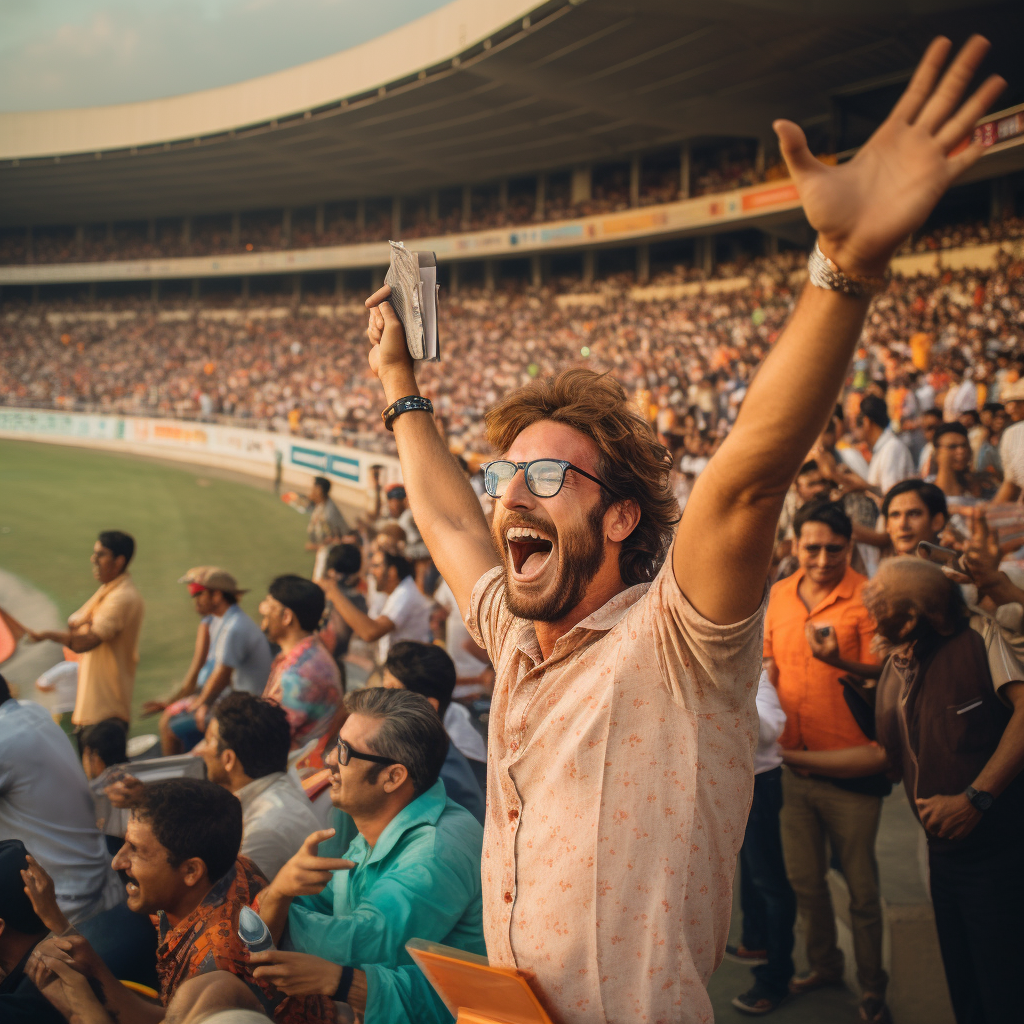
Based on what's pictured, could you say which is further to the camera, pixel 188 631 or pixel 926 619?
pixel 188 631

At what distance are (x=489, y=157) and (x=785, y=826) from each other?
2848 centimetres

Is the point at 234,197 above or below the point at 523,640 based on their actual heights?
above

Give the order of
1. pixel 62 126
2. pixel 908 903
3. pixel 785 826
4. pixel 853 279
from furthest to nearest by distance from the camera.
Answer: pixel 62 126 < pixel 908 903 < pixel 785 826 < pixel 853 279

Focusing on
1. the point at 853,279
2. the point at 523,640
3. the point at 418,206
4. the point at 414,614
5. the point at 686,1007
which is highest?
the point at 418,206

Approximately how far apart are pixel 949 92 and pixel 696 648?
0.80 meters

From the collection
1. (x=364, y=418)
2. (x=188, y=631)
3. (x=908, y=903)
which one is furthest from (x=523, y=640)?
(x=364, y=418)

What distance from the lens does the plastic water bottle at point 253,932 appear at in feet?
5.83

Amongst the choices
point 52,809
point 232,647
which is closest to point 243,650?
point 232,647

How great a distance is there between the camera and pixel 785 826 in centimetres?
367

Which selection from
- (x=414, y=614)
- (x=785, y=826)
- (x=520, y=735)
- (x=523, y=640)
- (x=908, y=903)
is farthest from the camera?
(x=414, y=614)

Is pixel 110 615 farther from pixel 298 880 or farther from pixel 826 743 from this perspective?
A: pixel 826 743

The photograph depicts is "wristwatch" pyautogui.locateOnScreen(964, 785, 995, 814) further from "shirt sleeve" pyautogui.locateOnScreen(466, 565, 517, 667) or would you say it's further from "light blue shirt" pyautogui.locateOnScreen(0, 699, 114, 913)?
"light blue shirt" pyautogui.locateOnScreen(0, 699, 114, 913)

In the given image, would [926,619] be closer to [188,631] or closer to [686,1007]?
[686,1007]

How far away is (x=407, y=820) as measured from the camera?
2613 mm
